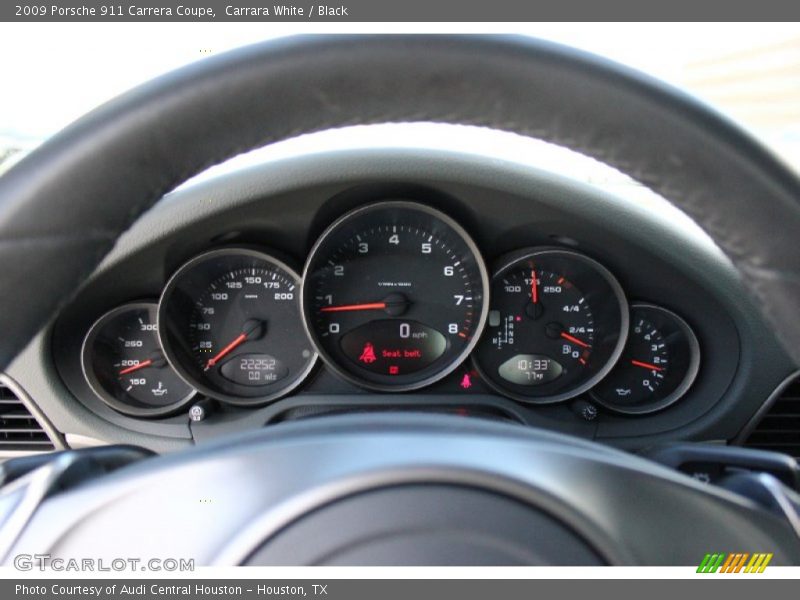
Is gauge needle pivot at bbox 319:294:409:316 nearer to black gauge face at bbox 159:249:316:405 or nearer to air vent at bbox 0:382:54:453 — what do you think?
black gauge face at bbox 159:249:316:405

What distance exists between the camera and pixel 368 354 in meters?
2.92

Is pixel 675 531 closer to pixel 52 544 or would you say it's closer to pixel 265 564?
pixel 265 564

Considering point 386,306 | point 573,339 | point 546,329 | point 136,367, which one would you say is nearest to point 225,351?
point 136,367

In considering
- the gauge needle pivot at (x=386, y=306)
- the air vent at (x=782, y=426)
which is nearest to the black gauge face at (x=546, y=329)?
the gauge needle pivot at (x=386, y=306)

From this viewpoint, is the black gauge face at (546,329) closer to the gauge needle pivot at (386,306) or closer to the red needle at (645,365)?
the red needle at (645,365)

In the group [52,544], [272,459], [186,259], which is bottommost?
[52,544]

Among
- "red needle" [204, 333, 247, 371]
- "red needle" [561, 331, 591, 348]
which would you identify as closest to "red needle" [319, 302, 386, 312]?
"red needle" [204, 333, 247, 371]

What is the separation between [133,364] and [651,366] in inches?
77.8

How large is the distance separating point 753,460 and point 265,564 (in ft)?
3.84

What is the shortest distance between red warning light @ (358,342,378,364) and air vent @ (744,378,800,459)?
141 centimetres

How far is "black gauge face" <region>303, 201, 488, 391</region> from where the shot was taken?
2.86 metres

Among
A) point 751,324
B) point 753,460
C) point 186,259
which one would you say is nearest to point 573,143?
point 753,460

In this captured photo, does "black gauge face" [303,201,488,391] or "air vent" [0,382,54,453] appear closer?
"air vent" [0,382,54,453]

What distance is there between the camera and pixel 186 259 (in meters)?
2.71
